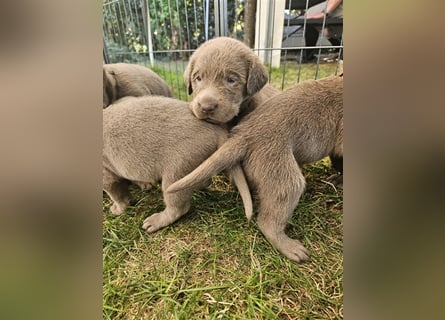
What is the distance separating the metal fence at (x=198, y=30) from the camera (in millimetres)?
1644

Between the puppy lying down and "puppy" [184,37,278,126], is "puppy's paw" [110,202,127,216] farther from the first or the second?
"puppy" [184,37,278,126]

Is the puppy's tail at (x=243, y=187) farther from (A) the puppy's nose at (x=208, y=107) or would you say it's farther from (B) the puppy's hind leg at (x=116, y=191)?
(B) the puppy's hind leg at (x=116, y=191)

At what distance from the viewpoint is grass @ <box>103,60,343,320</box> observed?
1.03 metres

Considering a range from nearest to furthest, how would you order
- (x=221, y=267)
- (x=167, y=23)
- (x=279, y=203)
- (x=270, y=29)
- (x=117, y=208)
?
(x=221, y=267), (x=279, y=203), (x=117, y=208), (x=270, y=29), (x=167, y=23)

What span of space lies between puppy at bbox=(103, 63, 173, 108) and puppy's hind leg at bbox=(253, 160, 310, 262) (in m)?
1.16

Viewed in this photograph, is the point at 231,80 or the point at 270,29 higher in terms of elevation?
the point at 270,29

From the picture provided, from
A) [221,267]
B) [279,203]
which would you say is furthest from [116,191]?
[279,203]

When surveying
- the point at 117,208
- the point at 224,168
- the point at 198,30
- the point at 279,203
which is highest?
the point at 198,30

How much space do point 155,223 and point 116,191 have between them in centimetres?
32

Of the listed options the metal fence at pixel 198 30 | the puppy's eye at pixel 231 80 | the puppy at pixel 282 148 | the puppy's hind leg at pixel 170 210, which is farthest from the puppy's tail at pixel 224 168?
A: the metal fence at pixel 198 30

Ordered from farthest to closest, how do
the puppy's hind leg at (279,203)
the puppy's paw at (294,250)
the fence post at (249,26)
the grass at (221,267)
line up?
1. the fence post at (249,26)
2. the puppy's hind leg at (279,203)
3. the puppy's paw at (294,250)
4. the grass at (221,267)

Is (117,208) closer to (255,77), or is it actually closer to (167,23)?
(255,77)

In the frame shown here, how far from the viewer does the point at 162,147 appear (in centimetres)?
147

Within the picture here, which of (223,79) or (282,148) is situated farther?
(223,79)
